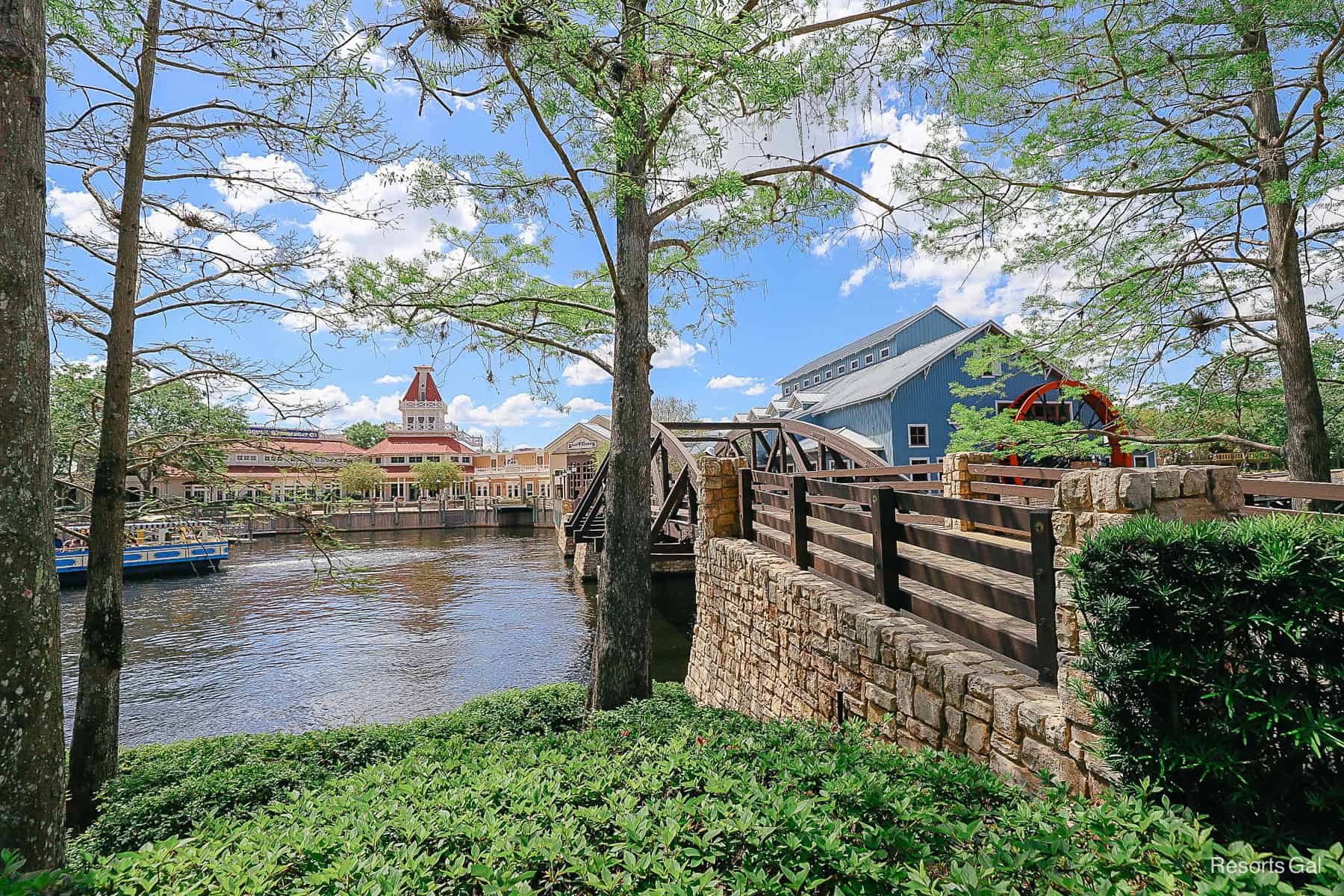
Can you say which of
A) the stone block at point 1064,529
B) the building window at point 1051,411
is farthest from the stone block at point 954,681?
the building window at point 1051,411

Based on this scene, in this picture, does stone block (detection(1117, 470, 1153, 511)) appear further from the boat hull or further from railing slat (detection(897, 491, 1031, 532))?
the boat hull

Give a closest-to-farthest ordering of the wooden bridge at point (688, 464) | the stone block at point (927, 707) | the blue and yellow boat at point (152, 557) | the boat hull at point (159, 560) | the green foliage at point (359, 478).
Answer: the stone block at point (927, 707) < the wooden bridge at point (688, 464) < the blue and yellow boat at point (152, 557) < the boat hull at point (159, 560) < the green foliage at point (359, 478)

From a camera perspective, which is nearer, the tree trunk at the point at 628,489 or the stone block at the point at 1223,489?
the stone block at the point at 1223,489

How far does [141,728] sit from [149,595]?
48.6 ft

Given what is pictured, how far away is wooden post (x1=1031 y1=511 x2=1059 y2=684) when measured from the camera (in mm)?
2752

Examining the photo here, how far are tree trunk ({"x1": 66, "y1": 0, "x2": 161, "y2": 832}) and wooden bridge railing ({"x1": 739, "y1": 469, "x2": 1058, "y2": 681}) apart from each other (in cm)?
639

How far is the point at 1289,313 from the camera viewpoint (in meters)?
6.96

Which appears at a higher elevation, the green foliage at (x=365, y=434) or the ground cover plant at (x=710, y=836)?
the green foliage at (x=365, y=434)

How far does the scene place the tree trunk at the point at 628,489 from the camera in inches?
248

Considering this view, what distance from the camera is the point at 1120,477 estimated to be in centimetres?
238

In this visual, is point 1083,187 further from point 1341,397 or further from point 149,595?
point 149,595

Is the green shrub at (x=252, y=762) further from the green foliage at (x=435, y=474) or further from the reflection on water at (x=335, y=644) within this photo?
the green foliage at (x=435, y=474)

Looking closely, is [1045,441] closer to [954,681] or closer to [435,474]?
[954,681]

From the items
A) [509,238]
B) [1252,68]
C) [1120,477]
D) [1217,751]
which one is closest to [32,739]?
[1217,751]
